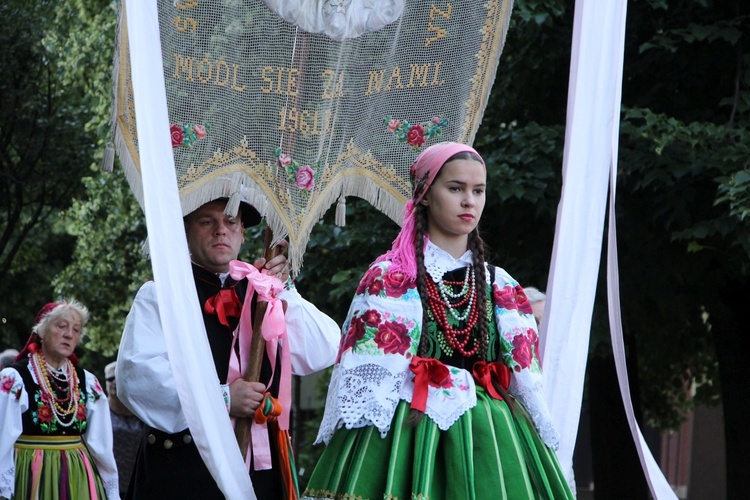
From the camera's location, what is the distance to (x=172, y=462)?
3.91 meters

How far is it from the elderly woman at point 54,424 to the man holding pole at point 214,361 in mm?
3057

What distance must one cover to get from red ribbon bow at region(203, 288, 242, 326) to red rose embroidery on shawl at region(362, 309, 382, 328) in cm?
63

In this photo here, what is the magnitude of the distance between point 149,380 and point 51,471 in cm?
351

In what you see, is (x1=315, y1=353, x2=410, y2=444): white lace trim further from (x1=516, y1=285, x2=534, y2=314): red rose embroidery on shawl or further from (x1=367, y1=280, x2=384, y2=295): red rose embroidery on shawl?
(x1=516, y1=285, x2=534, y2=314): red rose embroidery on shawl

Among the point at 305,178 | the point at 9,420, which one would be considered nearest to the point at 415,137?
the point at 305,178

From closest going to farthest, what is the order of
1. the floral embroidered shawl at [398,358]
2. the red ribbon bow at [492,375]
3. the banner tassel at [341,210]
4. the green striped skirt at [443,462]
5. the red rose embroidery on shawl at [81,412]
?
the green striped skirt at [443,462] < the floral embroidered shawl at [398,358] < the red ribbon bow at [492,375] < the banner tassel at [341,210] < the red rose embroidery on shawl at [81,412]

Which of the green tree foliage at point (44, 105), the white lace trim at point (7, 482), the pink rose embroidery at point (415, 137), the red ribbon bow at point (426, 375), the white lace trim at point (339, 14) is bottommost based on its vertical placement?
the white lace trim at point (7, 482)

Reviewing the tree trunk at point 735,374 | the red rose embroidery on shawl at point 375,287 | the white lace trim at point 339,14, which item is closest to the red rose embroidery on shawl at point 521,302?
the red rose embroidery on shawl at point 375,287

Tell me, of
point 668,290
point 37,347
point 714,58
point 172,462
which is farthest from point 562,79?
point 172,462

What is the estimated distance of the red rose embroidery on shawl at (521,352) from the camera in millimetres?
3664

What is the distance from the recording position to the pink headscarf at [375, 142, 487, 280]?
3.67 meters

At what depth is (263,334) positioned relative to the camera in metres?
3.88

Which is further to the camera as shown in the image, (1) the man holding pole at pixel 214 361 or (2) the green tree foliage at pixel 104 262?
(2) the green tree foliage at pixel 104 262

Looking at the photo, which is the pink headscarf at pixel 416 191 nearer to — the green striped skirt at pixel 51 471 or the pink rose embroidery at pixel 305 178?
the pink rose embroidery at pixel 305 178
